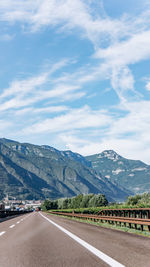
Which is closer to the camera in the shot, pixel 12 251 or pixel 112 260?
pixel 112 260

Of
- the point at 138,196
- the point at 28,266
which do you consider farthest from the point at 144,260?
the point at 138,196

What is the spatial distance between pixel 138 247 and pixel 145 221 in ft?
14.7

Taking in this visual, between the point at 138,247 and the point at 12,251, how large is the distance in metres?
3.61

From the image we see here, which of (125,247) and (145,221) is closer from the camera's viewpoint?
(125,247)

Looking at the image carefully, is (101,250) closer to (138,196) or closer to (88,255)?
(88,255)

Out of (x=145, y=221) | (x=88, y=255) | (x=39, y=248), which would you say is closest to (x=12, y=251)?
(x=39, y=248)

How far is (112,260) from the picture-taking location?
283 inches

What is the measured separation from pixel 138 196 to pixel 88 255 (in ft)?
384

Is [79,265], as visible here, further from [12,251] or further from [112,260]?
[12,251]

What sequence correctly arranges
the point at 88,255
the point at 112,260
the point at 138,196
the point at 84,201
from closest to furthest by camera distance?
the point at 112,260
the point at 88,255
the point at 138,196
the point at 84,201

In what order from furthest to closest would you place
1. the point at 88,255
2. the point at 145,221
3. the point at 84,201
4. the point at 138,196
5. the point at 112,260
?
the point at 84,201 → the point at 138,196 → the point at 145,221 → the point at 88,255 → the point at 112,260

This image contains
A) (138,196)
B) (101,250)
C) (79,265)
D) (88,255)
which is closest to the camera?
(79,265)

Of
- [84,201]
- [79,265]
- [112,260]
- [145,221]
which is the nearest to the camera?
[79,265]

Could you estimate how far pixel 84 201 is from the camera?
137 metres
